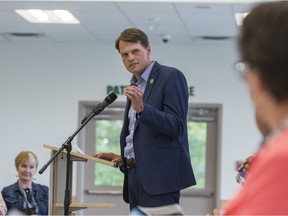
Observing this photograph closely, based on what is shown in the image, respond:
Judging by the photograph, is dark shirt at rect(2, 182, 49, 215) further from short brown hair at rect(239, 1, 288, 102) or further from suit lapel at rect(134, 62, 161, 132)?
short brown hair at rect(239, 1, 288, 102)

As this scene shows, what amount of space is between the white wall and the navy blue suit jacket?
6.04 meters

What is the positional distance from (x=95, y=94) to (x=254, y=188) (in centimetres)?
881

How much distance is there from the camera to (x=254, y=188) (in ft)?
3.33

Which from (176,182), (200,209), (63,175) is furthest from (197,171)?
(176,182)

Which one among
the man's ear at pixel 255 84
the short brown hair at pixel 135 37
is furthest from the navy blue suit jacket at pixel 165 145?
the man's ear at pixel 255 84

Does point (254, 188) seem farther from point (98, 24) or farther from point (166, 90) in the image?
point (98, 24)

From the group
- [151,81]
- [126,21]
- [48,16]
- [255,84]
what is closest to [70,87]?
[48,16]

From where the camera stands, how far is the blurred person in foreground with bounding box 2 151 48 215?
639 cm

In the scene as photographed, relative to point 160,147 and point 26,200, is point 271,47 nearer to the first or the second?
point 160,147

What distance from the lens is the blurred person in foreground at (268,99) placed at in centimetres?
100

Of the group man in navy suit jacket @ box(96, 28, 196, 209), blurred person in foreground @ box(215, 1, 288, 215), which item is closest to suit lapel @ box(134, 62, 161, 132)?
man in navy suit jacket @ box(96, 28, 196, 209)

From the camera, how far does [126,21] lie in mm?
8258

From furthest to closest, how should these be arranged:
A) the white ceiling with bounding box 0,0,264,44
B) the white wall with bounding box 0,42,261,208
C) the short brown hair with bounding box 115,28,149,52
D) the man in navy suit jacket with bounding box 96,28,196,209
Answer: the white wall with bounding box 0,42,261,208 → the white ceiling with bounding box 0,0,264,44 → the short brown hair with bounding box 115,28,149,52 → the man in navy suit jacket with bounding box 96,28,196,209

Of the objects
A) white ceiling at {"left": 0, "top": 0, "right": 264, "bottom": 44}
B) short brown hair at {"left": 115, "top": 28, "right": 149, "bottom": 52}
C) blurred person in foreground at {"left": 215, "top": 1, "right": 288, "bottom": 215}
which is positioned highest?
white ceiling at {"left": 0, "top": 0, "right": 264, "bottom": 44}
